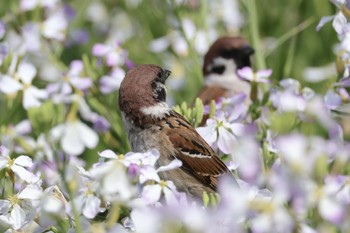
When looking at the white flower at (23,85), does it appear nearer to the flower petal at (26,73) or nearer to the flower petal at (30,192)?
the flower petal at (26,73)

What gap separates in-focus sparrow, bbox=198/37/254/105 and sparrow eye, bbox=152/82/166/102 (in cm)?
124

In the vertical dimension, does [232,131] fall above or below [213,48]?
above

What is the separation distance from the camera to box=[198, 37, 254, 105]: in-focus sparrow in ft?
13.4

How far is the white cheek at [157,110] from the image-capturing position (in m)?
2.56

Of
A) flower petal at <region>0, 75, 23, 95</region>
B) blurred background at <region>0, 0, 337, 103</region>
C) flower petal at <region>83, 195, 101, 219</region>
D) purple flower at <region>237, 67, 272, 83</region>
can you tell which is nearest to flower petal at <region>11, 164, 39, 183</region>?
flower petal at <region>83, 195, 101, 219</region>

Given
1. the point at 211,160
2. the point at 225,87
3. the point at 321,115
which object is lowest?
the point at 225,87

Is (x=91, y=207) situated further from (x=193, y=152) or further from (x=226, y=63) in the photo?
(x=226, y=63)

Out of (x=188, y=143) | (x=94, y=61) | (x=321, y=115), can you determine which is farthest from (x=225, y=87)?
(x=321, y=115)

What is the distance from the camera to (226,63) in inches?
167

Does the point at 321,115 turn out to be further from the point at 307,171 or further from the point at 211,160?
the point at 211,160

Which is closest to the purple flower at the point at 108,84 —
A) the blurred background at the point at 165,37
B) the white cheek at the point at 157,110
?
the blurred background at the point at 165,37

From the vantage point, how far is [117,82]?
114 inches

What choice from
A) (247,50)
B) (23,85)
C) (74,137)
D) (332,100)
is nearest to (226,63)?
(247,50)

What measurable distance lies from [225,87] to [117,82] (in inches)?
49.6
